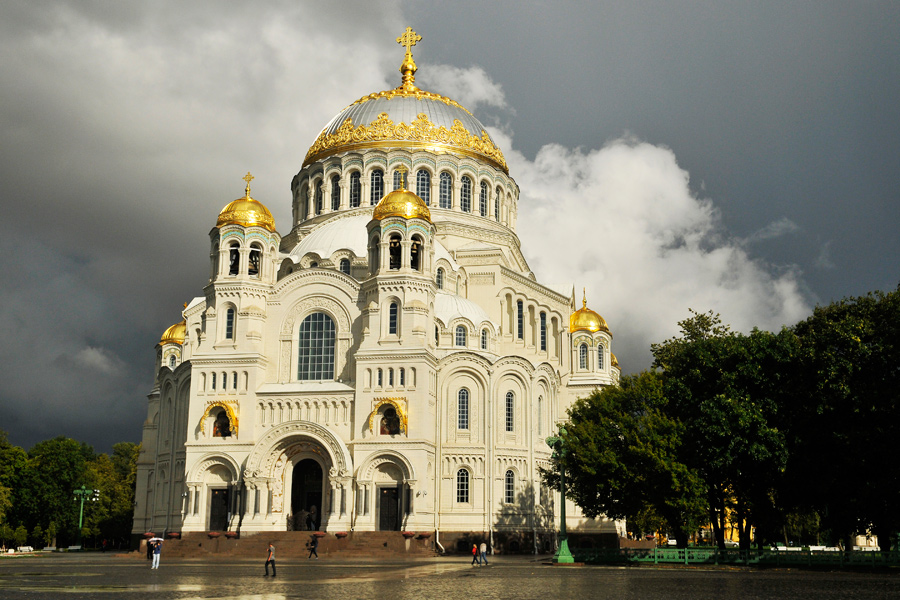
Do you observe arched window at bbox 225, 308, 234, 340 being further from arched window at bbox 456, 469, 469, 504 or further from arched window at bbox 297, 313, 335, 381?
arched window at bbox 456, 469, 469, 504

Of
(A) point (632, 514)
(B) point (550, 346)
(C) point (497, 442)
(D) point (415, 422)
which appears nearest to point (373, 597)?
(A) point (632, 514)

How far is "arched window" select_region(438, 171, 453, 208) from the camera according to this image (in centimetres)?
6012

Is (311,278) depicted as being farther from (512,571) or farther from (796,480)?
(796,480)

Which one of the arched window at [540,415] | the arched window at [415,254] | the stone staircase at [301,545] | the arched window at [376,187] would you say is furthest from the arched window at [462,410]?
the arched window at [376,187]

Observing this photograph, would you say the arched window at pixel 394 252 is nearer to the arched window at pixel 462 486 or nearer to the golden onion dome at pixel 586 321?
the arched window at pixel 462 486

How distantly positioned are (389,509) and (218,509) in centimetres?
881

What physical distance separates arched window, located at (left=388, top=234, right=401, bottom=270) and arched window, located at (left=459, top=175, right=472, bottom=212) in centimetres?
1381

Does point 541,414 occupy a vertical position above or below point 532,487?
above

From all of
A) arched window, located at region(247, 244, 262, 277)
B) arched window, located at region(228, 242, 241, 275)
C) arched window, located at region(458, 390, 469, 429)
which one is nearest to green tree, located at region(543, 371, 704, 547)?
arched window, located at region(458, 390, 469, 429)

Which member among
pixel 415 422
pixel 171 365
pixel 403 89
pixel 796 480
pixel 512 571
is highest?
pixel 403 89

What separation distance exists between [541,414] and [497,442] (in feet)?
15.3

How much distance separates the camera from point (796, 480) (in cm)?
3516

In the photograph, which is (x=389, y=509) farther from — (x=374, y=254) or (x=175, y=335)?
(x=175, y=335)

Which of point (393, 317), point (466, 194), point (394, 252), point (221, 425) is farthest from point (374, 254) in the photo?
point (466, 194)
